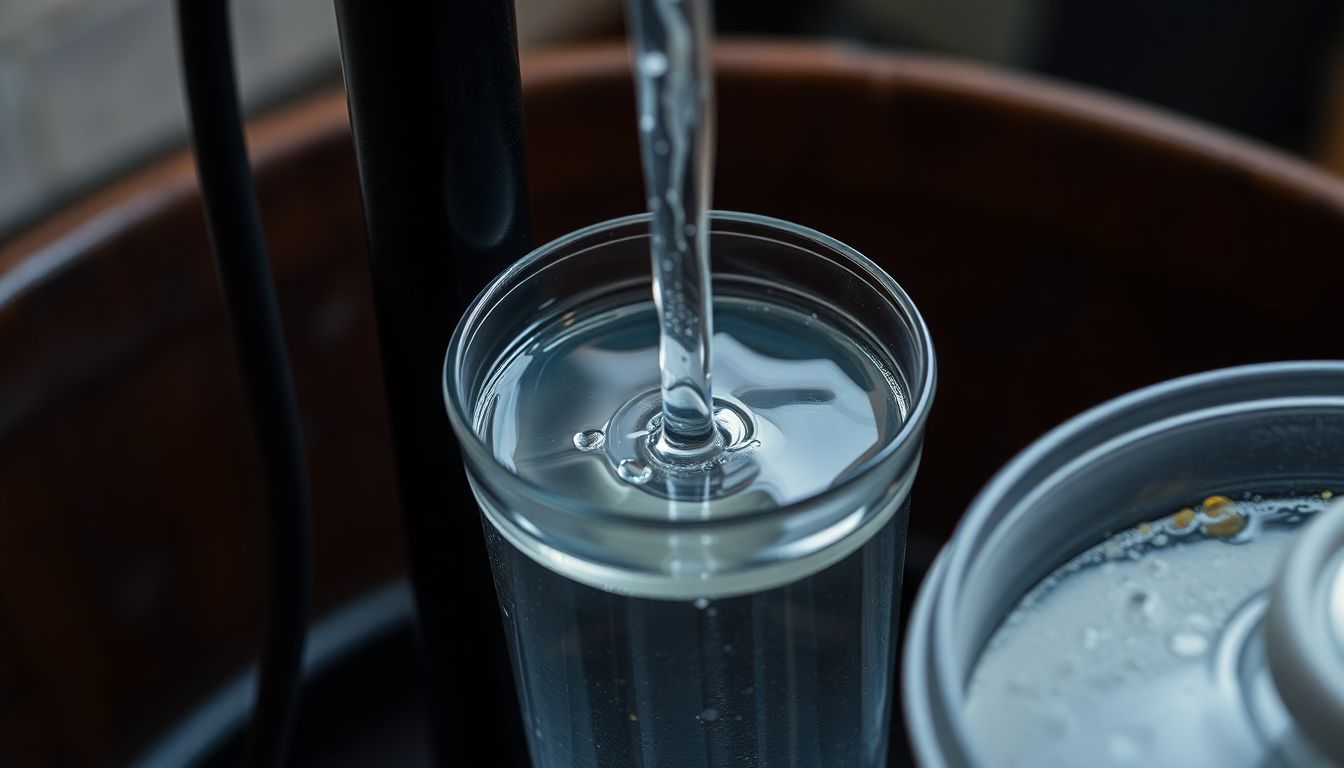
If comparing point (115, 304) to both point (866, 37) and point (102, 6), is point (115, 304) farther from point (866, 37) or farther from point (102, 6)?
point (866, 37)

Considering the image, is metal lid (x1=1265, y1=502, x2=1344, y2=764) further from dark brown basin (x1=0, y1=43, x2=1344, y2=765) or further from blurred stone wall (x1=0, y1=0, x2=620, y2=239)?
blurred stone wall (x1=0, y1=0, x2=620, y2=239)

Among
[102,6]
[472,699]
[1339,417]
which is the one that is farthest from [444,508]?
[102,6]

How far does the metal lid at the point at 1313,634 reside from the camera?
0.55ft

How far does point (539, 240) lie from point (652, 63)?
0.23m

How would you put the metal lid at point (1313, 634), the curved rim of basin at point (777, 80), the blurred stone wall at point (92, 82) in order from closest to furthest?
1. the metal lid at point (1313, 634)
2. the curved rim of basin at point (777, 80)
3. the blurred stone wall at point (92, 82)

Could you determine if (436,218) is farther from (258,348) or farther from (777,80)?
(777,80)

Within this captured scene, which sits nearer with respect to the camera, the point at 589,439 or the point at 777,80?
the point at 589,439

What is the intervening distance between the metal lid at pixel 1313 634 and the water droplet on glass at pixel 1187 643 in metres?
0.02

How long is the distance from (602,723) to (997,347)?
0.21 m

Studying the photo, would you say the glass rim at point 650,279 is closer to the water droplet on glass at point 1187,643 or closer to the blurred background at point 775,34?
the water droplet on glass at point 1187,643

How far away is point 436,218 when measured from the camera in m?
0.25

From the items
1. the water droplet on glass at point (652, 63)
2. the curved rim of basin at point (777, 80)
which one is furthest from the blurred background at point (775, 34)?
the water droplet on glass at point (652, 63)

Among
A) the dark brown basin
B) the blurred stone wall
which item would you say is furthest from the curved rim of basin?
the blurred stone wall

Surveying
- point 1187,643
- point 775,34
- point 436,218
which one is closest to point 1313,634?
point 1187,643
